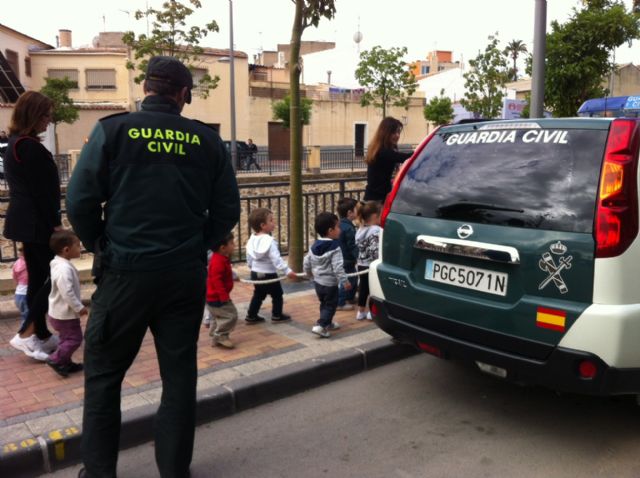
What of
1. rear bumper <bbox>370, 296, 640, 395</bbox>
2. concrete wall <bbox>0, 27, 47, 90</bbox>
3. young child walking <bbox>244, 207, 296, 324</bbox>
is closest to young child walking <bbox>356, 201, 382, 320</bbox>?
young child walking <bbox>244, 207, 296, 324</bbox>

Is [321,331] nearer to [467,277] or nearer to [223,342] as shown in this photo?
[223,342]

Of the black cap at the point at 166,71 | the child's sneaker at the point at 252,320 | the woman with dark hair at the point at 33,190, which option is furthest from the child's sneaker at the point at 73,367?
the black cap at the point at 166,71

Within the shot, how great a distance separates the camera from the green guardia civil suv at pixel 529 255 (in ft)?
10.1

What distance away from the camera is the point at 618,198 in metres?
3.10

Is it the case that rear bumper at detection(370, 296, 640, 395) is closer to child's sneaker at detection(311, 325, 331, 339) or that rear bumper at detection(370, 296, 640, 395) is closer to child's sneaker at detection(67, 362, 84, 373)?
child's sneaker at detection(311, 325, 331, 339)

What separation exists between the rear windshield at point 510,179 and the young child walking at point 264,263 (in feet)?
5.21

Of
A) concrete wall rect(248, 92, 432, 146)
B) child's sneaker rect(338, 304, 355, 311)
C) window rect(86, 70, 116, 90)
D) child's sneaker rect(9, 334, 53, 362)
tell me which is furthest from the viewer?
concrete wall rect(248, 92, 432, 146)

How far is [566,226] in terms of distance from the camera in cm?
318

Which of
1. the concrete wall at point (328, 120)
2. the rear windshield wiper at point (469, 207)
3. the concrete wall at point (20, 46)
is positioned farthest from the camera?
the concrete wall at point (328, 120)

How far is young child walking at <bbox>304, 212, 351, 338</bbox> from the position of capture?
5.13 metres

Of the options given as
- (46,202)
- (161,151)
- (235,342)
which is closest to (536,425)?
(235,342)

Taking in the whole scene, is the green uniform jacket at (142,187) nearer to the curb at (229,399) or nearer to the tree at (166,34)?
the curb at (229,399)

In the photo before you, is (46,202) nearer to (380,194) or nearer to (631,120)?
(380,194)

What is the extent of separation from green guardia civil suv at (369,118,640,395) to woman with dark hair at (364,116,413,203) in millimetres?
1925
